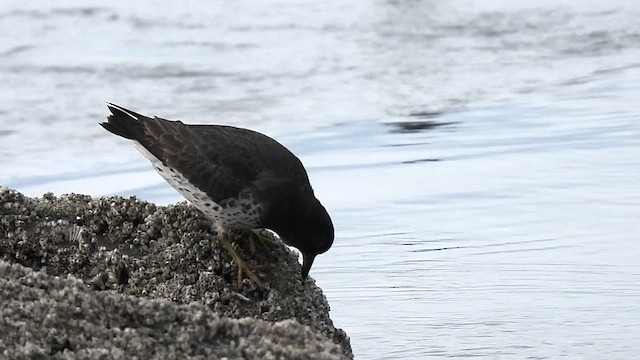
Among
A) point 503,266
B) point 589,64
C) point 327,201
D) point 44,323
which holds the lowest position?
point 44,323

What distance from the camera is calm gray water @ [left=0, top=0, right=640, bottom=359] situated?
5871mm

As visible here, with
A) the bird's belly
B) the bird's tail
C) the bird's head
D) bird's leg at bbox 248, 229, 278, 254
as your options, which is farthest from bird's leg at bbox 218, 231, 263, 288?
the bird's tail

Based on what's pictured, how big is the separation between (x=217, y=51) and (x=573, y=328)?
20.7 ft

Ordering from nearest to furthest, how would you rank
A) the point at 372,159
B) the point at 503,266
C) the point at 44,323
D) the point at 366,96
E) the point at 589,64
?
the point at 44,323 < the point at 503,266 < the point at 372,159 < the point at 366,96 < the point at 589,64

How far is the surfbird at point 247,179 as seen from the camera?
198 inches

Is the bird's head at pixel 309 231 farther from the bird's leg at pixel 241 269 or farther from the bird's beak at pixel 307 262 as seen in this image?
the bird's leg at pixel 241 269

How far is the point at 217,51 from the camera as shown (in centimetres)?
1110

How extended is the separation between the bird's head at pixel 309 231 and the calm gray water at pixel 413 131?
0.57 meters

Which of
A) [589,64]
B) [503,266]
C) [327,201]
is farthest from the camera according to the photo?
[589,64]

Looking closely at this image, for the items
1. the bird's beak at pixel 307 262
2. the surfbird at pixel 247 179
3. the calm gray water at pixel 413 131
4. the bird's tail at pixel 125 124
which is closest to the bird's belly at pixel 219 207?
the surfbird at pixel 247 179

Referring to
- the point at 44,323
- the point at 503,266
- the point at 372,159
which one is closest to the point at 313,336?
the point at 44,323

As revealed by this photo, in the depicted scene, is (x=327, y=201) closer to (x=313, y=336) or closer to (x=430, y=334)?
(x=430, y=334)

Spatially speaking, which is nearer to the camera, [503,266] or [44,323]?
[44,323]

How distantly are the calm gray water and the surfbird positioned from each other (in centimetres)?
67
